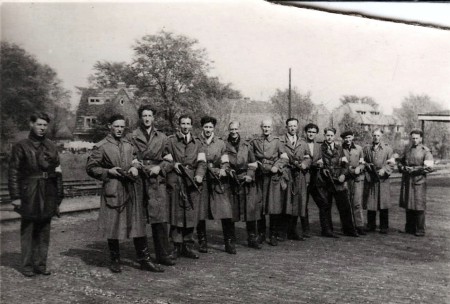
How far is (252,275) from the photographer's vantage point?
15.8 ft

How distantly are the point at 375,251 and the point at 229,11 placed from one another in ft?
11.3

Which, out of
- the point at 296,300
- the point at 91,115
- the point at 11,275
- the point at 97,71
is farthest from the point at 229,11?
the point at 11,275

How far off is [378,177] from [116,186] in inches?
164

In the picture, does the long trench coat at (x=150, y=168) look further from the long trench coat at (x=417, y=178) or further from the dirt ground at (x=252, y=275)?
the long trench coat at (x=417, y=178)

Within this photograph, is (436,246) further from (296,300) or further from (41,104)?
(41,104)

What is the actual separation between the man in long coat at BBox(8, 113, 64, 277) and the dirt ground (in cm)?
11

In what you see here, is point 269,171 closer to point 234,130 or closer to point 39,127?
point 234,130

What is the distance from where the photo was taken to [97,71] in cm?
460

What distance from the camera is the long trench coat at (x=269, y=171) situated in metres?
6.15

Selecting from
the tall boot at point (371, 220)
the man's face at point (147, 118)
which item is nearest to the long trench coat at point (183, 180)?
the man's face at point (147, 118)

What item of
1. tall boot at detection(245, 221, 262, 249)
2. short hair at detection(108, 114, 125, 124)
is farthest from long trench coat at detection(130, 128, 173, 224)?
tall boot at detection(245, 221, 262, 249)

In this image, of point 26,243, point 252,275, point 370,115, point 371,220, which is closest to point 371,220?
point 371,220

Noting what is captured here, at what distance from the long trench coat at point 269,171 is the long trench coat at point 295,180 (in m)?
0.12

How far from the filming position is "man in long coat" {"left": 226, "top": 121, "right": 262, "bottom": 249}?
19.3 feet
